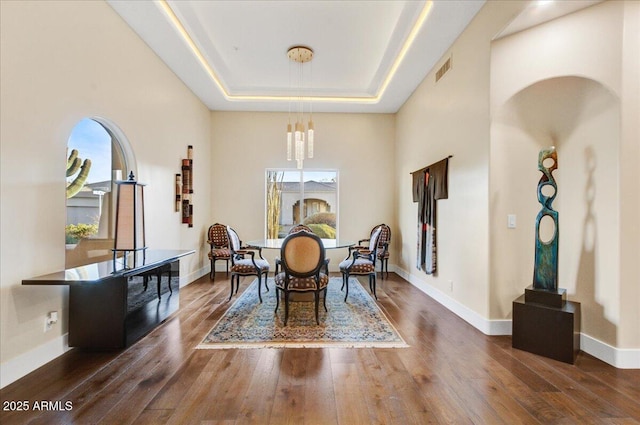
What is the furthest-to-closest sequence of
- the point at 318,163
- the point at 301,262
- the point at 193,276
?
1. the point at 318,163
2. the point at 193,276
3. the point at 301,262

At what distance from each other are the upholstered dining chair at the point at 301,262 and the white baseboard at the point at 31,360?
1933 mm

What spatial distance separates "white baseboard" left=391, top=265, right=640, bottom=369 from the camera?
2396mm

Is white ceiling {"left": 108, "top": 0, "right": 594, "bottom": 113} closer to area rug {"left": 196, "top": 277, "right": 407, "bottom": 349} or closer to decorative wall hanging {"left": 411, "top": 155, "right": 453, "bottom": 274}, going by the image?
decorative wall hanging {"left": 411, "top": 155, "right": 453, "bottom": 274}

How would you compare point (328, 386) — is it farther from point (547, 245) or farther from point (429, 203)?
point (429, 203)

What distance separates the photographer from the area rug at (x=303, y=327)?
2846 mm

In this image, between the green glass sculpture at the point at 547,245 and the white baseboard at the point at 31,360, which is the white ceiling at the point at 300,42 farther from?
the white baseboard at the point at 31,360

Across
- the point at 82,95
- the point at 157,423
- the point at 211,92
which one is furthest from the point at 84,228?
the point at 211,92

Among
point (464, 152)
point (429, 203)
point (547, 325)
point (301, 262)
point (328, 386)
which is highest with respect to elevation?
point (464, 152)

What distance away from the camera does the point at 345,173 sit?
659cm

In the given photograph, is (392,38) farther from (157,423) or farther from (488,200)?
(157,423)

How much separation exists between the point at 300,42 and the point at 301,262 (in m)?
2.96

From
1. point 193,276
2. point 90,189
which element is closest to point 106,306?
point 90,189

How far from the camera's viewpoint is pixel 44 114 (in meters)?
2.42

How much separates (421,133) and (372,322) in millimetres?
3180
